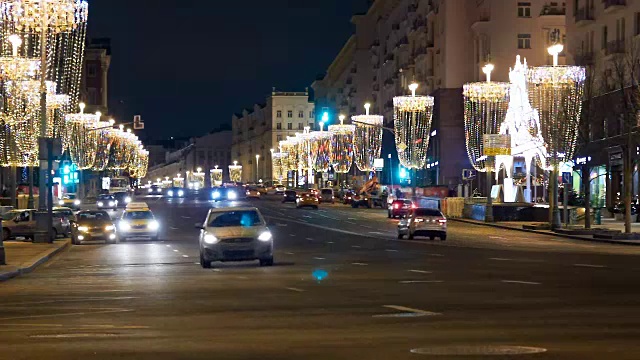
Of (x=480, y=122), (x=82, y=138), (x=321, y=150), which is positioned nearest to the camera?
(x=480, y=122)

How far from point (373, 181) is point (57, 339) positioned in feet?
333

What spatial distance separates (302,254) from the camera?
37125 mm

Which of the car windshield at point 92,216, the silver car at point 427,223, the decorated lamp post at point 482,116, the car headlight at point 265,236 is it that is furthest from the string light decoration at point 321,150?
the car headlight at point 265,236

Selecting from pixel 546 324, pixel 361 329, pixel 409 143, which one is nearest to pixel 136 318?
pixel 361 329

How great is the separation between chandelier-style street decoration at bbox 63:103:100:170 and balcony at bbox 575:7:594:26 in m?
36.4

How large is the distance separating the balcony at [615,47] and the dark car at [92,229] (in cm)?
3463

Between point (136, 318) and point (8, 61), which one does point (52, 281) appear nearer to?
point (136, 318)

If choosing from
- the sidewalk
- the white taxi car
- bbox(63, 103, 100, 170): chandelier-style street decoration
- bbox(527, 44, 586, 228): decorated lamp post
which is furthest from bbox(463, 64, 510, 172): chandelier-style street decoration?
the sidewalk

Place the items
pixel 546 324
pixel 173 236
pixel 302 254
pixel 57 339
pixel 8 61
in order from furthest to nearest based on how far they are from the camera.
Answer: pixel 173 236
pixel 8 61
pixel 302 254
pixel 546 324
pixel 57 339

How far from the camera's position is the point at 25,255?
36.4 m

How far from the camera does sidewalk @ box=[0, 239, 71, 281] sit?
29048 mm

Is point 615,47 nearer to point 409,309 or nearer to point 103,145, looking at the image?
point 409,309

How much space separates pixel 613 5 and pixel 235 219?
45361mm

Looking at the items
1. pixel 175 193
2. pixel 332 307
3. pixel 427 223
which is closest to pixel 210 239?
pixel 332 307
